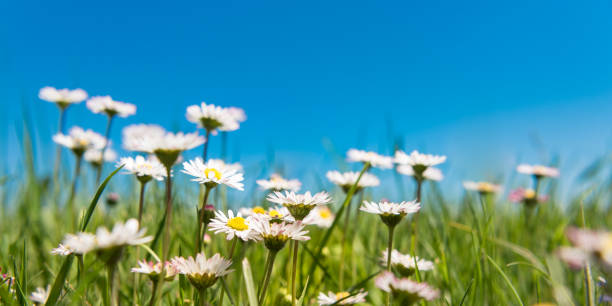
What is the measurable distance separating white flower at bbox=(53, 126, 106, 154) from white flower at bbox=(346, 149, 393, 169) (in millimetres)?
1244

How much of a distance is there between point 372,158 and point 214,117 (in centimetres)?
78

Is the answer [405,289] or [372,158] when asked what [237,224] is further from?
[372,158]

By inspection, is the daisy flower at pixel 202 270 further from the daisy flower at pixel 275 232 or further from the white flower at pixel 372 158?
the white flower at pixel 372 158

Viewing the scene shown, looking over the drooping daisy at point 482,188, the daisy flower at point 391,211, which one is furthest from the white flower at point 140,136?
the drooping daisy at point 482,188

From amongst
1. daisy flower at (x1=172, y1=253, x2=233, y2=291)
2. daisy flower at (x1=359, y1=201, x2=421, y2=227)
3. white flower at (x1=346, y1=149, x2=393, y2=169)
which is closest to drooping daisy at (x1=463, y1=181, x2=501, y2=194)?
white flower at (x1=346, y1=149, x2=393, y2=169)

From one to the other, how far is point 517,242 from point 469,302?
5.43 feet

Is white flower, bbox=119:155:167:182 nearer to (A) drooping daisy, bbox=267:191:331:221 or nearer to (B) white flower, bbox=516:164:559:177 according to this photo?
(A) drooping daisy, bbox=267:191:331:221

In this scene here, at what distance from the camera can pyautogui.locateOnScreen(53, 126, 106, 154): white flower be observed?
204 centimetres

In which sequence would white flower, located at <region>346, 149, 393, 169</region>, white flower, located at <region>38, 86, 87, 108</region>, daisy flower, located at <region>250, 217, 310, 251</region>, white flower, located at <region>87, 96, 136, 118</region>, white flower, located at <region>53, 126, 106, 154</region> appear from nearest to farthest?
daisy flower, located at <region>250, 217, 310, 251</region>
white flower, located at <region>346, 149, 393, 169</region>
white flower, located at <region>87, 96, 136, 118</region>
white flower, located at <region>53, 126, 106, 154</region>
white flower, located at <region>38, 86, 87, 108</region>

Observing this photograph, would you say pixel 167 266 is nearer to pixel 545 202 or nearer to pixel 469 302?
pixel 469 302

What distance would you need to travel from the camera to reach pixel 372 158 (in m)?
1.89

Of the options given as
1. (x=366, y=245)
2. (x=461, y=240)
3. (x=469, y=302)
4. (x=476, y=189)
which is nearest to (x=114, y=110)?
(x=366, y=245)

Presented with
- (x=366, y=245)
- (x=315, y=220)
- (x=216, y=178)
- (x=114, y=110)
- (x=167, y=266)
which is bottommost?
(x=366, y=245)

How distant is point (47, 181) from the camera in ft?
10.5
